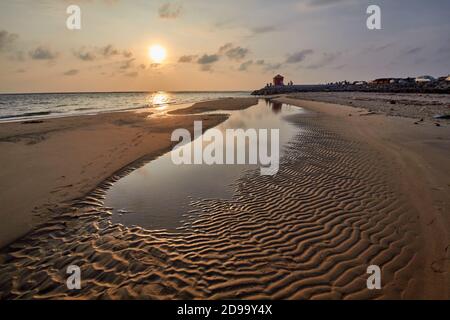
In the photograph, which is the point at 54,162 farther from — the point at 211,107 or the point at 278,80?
the point at 278,80

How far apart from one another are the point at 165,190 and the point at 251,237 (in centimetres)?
410

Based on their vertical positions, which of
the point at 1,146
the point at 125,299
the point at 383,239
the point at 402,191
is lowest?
the point at 125,299

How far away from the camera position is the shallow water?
22.6 ft

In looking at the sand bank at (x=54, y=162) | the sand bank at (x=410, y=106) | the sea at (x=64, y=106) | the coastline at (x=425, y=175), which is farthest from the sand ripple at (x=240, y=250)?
the sea at (x=64, y=106)

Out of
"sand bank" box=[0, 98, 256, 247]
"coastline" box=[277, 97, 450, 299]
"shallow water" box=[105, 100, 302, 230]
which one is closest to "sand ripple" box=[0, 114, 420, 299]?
"coastline" box=[277, 97, 450, 299]

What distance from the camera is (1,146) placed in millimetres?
13883

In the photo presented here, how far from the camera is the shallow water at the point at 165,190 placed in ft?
22.6

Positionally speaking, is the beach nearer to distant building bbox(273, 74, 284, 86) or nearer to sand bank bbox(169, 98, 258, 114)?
sand bank bbox(169, 98, 258, 114)

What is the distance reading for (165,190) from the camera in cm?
873

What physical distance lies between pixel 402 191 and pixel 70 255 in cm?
990

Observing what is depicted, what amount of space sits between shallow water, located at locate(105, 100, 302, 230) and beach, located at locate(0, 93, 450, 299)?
1.28 feet

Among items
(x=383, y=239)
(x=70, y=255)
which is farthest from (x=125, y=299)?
(x=383, y=239)

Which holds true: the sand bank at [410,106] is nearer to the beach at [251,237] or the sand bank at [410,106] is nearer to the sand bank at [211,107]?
the beach at [251,237]

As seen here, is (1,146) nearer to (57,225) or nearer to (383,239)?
(57,225)
